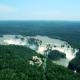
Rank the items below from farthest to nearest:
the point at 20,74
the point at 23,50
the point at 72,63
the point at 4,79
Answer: the point at 23,50 → the point at 72,63 → the point at 20,74 → the point at 4,79

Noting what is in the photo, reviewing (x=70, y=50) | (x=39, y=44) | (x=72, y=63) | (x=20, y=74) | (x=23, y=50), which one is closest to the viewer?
(x=20, y=74)

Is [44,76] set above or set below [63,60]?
above

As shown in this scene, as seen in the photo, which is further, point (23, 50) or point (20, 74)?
point (23, 50)

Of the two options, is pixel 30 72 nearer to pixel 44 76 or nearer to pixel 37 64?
pixel 44 76

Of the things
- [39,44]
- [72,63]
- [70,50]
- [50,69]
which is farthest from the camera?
[39,44]

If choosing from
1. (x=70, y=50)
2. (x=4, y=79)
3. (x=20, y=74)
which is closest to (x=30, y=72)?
(x=20, y=74)

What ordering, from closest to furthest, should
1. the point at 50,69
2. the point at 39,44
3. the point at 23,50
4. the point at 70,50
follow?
the point at 50,69 → the point at 23,50 → the point at 70,50 → the point at 39,44

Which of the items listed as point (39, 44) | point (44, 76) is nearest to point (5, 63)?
point (44, 76)

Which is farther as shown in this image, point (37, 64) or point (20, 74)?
point (37, 64)

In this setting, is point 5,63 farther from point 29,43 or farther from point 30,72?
point 29,43
